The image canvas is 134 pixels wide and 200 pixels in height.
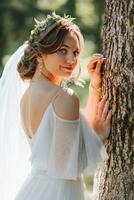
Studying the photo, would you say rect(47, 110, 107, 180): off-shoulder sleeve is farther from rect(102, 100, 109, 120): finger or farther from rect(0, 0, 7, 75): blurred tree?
rect(0, 0, 7, 75): blurred tree

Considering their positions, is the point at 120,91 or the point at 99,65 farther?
the point at 99,65

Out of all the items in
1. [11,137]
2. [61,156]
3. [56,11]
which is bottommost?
[61,156]

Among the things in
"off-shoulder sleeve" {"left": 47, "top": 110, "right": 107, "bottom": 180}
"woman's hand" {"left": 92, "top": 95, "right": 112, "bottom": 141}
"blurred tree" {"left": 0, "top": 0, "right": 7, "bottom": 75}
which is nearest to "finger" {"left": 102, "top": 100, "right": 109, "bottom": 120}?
"woman's hand" {"left": 92, "top": 95, "right": 112, "bottom": 141}

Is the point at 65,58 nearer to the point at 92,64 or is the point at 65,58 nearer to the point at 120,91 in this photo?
the point at 92,64

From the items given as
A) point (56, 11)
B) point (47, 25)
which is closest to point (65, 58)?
point (47, 25)

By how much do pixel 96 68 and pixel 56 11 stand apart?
8.24 meters

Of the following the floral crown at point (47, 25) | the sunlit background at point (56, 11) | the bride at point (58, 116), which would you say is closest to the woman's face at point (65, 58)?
the bride at point (58, 116)

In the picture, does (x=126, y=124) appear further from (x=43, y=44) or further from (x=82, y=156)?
(x=43, y=44)

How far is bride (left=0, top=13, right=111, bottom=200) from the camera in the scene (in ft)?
12.8

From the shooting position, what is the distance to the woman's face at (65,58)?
3.89 metres

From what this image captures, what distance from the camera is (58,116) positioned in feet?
12.7

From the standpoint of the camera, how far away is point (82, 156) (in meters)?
3.98

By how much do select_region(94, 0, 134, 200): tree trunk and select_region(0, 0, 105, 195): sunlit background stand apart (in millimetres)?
7977

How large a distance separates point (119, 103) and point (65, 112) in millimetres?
297
